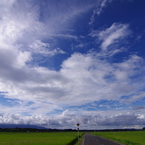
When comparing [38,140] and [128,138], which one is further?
[128,138]

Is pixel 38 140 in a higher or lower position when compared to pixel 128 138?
lower

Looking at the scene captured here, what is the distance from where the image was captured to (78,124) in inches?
1409

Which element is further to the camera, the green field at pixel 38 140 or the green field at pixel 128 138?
the green field at pixel 38 140

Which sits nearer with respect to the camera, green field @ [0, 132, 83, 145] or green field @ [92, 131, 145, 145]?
green field @ [92, 131, 145, 145]
